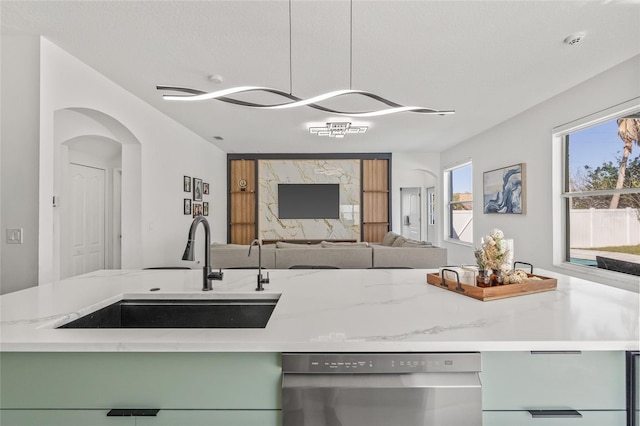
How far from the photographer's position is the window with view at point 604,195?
9.48 ft

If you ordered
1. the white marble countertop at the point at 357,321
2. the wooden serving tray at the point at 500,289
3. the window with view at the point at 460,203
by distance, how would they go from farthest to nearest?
the window with view at the point at 460,203
the wooden serving tray at the point at 500,289
the white marble countertop at the point at 357,321

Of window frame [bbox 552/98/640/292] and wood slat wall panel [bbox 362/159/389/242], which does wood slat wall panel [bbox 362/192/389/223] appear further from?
window frame [bbox 552/98/640/292]

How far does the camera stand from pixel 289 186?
7129 mm

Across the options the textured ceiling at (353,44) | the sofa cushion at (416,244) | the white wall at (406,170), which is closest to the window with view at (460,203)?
the white wall at (406,170)

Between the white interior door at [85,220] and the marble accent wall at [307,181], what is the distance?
3.04 metres

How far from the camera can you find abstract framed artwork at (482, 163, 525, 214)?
4.25m

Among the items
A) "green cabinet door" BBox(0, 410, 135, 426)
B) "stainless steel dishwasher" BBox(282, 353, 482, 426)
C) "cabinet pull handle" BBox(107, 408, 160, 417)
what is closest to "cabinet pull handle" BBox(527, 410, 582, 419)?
"stainless steel dishwasher" BBox(282, 353, 482, 426)

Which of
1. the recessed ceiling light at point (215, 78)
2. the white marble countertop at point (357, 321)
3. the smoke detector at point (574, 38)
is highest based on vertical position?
the smoke detector at point (574, 38)

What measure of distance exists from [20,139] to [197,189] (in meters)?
2.94

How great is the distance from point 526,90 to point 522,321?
331 cm

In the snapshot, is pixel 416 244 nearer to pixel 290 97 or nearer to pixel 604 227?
pixel 604 227

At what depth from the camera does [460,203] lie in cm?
635

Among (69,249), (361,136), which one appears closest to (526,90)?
(361,136)

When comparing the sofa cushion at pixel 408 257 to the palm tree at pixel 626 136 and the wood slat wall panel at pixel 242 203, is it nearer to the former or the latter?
the palm tree at pixel 626 136
